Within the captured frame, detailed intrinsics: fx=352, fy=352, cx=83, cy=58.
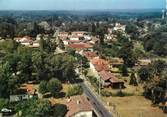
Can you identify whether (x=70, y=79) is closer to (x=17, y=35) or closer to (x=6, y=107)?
(x=6, y=107)

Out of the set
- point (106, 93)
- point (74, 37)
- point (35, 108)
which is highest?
point (35, 108)

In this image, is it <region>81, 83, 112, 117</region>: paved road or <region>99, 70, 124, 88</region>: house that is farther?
<region>99, 70, 124, 88</region>: house

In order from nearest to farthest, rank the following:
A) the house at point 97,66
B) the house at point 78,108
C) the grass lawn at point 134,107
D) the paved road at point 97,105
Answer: the house at point 78,108 → the paved road at point 97,105 → the grass lawn at point 134,107 → the house at point 97,66

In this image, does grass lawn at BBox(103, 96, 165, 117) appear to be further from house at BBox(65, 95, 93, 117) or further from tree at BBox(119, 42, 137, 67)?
tree at BBox(119, 42, 137, 67)

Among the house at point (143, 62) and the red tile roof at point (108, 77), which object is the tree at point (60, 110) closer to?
the red tile roof at point (108, 77)

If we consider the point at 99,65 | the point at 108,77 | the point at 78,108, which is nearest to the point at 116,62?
the point at 99,65

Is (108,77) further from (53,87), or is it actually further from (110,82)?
(53,87)

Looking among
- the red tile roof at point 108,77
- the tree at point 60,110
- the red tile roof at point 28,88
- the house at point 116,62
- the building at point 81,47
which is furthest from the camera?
the building at point 81,47

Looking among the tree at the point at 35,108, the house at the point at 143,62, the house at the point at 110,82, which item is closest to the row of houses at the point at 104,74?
the house at the point at 110,82

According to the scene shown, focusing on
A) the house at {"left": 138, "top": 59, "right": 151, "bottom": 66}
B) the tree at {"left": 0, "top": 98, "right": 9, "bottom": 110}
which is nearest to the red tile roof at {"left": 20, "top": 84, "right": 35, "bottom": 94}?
the tree at {"left": 0, "top": 98, "right": 9, "bottom": 110}
